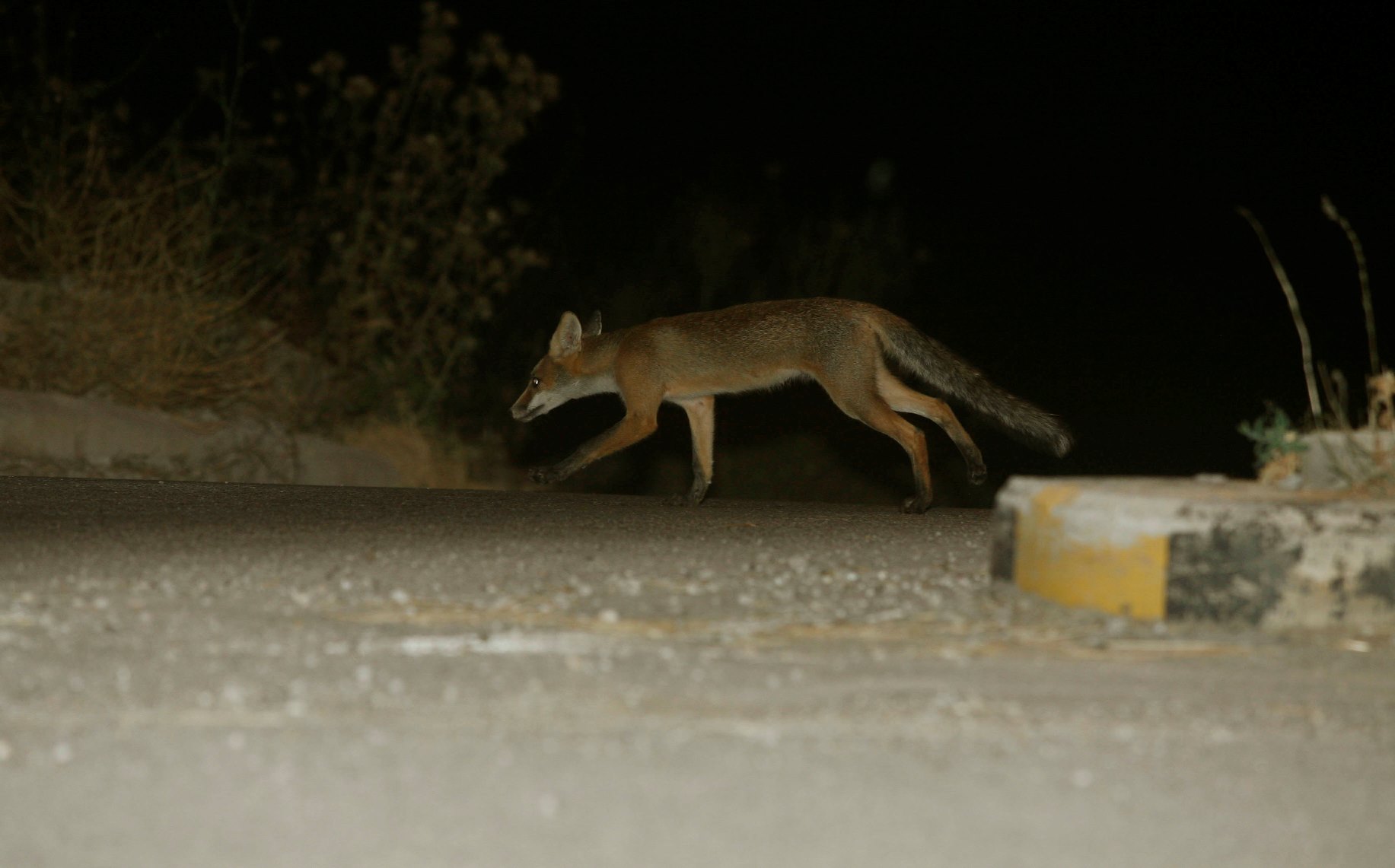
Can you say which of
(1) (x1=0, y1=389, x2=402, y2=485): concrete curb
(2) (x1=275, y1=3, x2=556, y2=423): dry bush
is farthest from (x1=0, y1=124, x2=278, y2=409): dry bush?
(2) (x1=275, y1=3, x2=556, y2=423): dry bush

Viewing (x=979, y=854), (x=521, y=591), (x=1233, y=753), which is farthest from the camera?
(x=521, y=591)

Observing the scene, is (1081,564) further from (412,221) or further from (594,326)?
(412,221)

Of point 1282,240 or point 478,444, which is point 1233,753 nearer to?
point 478,444

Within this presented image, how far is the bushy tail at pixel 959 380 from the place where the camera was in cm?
919

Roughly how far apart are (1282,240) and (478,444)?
1012 cm

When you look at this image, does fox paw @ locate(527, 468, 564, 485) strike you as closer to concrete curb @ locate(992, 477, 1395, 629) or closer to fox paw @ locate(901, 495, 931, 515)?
fox paw @ locate(901, 495, 931, 515)

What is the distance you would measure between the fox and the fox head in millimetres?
101

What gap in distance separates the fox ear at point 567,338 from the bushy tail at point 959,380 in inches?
84.8

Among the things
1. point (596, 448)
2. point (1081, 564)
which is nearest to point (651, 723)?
point (1081, 564)

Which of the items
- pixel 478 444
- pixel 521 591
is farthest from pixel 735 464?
pixel 521 591

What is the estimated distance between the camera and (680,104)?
19.3 metres

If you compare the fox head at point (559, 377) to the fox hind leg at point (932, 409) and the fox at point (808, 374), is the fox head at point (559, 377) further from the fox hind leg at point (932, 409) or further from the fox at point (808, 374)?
the fox hind leg at point (932, 409)

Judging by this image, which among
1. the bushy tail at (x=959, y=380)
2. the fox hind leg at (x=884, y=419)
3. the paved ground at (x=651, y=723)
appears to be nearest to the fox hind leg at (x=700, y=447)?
the fox hind leg at (x=884, y=419)

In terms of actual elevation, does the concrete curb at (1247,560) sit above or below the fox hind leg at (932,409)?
below
